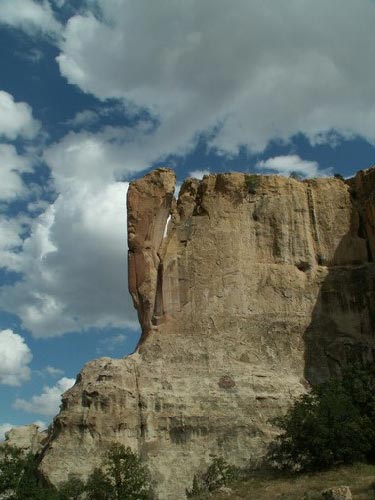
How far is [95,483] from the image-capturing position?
78.7 ft

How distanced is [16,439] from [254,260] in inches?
676

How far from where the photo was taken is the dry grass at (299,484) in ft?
69.3

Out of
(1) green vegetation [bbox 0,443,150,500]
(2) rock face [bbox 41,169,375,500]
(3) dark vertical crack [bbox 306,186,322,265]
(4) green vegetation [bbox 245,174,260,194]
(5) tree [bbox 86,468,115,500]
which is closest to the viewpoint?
(1) green vegetation [bbox 0,443,150,500]

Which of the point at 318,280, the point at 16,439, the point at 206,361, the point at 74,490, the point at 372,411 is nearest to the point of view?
the point at 74,490

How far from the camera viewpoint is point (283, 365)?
30688mm

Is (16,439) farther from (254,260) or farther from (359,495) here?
(359,495)

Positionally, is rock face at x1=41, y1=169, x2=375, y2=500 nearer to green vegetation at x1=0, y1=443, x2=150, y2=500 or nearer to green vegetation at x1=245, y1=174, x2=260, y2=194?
green vegetation at x1=245, y1=174, x2=260, y2=194

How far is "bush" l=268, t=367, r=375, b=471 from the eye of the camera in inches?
979

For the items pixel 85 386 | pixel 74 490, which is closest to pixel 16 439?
pixel 85 386

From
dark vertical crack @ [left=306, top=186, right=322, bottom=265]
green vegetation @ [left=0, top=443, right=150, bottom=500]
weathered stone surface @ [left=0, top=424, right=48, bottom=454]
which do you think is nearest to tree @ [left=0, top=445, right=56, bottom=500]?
green vegetation @ [left=0, top=443, right=150, bottom=500]

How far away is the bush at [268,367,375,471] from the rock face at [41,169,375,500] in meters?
1.78

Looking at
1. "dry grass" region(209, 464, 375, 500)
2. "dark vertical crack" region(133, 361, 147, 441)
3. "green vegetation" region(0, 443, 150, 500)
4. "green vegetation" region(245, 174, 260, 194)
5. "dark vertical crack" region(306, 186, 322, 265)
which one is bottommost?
"dry grass" region(209, 464, 375, 500)

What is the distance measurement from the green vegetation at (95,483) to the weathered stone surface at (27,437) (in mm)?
8191

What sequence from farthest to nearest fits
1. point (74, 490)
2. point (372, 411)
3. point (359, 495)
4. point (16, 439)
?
point (16, 439), point (372, 411), point (74, 490), point (359, 495)
